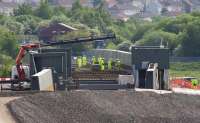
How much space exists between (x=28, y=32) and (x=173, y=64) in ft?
123

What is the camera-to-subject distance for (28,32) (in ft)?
494

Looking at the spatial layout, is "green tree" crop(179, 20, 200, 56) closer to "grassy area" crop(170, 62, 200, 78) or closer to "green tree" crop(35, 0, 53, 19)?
"grassy area" crop(170, 62, 200, 78)

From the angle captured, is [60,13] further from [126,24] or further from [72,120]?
[72,120]

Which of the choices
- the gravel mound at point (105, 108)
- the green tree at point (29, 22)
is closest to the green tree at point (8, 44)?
the green tree at point (29, 22)

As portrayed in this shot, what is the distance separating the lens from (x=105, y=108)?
139 feet

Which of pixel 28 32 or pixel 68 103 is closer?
pixel 68 103

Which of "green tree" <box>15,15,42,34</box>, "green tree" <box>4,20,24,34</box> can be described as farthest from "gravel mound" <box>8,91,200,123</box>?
"green tree" <box>15,15,42,34</box>

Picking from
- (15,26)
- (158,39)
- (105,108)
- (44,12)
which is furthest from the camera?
(44,12)

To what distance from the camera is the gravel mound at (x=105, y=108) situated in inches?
1521

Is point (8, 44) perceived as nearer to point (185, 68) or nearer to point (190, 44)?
point (185, 68)

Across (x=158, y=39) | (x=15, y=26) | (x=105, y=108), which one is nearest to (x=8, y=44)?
(x=158, y=39)

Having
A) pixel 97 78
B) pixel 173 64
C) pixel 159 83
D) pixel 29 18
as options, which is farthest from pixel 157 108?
pixel 29 18

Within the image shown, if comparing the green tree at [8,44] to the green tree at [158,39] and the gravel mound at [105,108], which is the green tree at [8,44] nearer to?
the green tree at [158,39]

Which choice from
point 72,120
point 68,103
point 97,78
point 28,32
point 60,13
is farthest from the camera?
point 60,13
